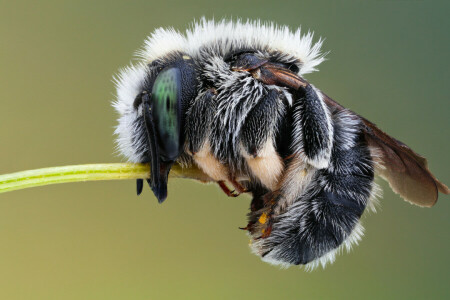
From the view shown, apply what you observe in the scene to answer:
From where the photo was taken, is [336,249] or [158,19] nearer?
[336,249]

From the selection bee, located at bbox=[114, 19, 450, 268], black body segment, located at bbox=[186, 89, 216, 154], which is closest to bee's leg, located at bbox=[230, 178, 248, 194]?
bee, located at bbox=[114, 19, 450, 268]

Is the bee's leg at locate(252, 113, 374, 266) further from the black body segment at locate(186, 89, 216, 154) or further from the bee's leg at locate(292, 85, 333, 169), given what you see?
the black body segment at locate(186, 89, 216, 154)

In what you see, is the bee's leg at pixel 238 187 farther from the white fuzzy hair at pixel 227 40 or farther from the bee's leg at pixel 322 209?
the white fuzzy hair at pixel 227 40

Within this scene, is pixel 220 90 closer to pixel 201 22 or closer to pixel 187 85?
pixel 187 85

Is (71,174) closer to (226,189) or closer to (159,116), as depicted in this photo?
(159,116)

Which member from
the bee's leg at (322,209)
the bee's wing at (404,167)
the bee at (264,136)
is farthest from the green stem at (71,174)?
the bee's wing at (404,167)

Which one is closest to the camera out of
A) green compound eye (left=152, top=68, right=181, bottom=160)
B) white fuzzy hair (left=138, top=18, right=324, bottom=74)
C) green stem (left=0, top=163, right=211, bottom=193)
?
green stem (left=0, top=163, right=211, bottom=193)

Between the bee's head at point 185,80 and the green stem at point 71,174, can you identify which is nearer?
the green stem at point 71,174

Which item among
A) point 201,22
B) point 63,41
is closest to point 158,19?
point 63,41
